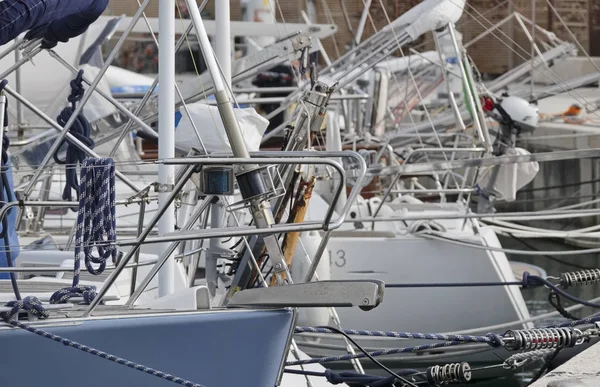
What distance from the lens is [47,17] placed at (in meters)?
5.18

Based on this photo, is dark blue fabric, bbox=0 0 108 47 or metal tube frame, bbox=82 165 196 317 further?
dark blue fabric, bbox=0 0 108 47

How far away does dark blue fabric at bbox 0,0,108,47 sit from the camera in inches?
187

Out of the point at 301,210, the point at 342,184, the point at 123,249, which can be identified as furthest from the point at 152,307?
the point at 123,249

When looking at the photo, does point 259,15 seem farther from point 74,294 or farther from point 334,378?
point 74,294

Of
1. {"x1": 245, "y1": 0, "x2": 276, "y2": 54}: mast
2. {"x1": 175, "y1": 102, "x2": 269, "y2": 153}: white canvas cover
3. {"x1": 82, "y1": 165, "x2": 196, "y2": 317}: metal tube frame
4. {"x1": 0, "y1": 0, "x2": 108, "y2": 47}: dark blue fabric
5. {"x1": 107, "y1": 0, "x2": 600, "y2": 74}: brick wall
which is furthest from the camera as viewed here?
{"x1": 107, "y1": 0, "x2": 600, "y2": 74}: brick wall

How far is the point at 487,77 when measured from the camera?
26.2 m

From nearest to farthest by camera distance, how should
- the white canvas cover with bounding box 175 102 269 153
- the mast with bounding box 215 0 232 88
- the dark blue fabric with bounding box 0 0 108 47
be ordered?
the dark blue fabric with bounding box 0 0 108 47
the white canvas cover with bounding box 175 102 269 153
the mast with bounding box 215 0 232 88

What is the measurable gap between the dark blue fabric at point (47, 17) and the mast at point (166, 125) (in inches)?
20.8

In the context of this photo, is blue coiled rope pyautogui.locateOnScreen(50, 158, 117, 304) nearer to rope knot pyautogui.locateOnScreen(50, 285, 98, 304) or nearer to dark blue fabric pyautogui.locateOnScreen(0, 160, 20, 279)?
rope knot pyautogui.locateOnScreen(50, 285, 98, 304)

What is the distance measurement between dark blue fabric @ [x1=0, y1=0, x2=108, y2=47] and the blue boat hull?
1424mm

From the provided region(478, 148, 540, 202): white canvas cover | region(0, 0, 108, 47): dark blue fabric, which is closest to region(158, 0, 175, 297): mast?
region(0, 0, 108, 47): dark blue fabric

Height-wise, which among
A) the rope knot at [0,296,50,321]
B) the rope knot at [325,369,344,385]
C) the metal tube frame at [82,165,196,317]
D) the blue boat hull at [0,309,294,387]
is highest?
the metal tube frame at [82,165,196,317]

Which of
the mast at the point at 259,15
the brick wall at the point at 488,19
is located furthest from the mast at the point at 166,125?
the brick wall at the point at 488,19

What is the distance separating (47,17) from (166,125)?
778 mm
